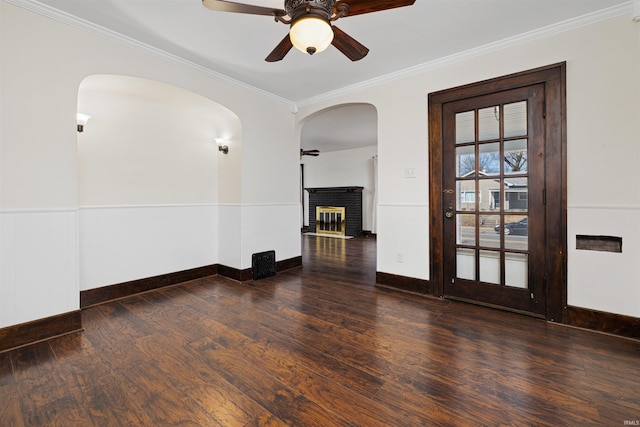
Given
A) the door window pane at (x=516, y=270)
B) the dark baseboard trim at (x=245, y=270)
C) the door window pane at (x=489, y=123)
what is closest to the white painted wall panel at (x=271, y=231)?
the dark baseboard trim at (x=245, y=270)

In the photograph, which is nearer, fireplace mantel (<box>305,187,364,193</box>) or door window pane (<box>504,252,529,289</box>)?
door window pane (<box>504,252,529,289</box>)

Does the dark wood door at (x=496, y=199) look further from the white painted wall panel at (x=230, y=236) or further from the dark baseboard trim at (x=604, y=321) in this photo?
the white painted wall panel at (x=230, y=236)

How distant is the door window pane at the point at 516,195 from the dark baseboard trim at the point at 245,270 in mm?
2848

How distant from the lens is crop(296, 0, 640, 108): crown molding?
2162mm

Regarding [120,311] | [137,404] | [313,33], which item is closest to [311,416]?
[137,404]

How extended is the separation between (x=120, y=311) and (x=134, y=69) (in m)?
2.32

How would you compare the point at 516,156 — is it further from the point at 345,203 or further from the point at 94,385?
the point at 345,203

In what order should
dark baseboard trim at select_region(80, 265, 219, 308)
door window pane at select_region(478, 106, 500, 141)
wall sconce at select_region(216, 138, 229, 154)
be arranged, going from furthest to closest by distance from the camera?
wall sconce at select_region(216, 138, 229, 154) < dark baseboard trim at select_region(80, 265, 219, 308) < door window pane at select_region(478, 106, 500, 141)

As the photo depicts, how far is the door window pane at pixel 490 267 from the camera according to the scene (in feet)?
8.91

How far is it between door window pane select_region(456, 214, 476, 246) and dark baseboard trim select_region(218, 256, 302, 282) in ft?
7.73

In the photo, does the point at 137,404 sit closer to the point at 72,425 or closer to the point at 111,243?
the point at 72,425

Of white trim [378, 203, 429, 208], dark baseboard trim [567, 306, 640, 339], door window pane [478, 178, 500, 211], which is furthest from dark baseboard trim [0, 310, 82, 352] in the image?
dark baseboard trim [567, 306, 640, 339]

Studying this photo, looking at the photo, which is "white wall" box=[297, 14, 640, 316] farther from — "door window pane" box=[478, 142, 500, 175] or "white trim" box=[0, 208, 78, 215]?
"white trim" box=[0, 208, 78, 215]

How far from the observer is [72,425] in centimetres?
131
